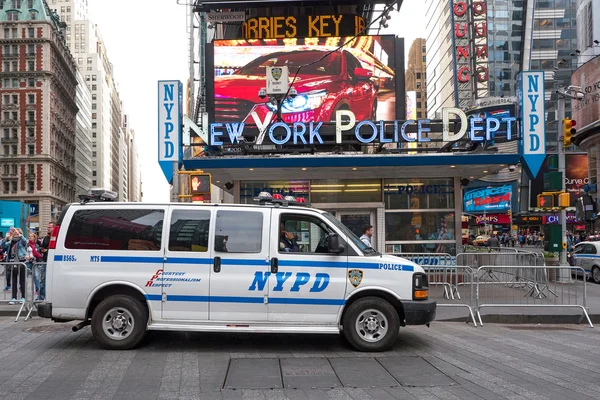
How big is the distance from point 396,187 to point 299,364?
451 inches

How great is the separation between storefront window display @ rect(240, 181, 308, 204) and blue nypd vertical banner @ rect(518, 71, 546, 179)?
6.78 metres

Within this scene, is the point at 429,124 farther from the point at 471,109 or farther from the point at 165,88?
the point at 471,109

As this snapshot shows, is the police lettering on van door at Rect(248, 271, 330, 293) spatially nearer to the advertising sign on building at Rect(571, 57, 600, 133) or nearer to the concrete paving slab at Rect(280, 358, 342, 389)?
the concrete paving slab at Rect(280, 358, 342, 389)

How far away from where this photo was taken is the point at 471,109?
202 feet

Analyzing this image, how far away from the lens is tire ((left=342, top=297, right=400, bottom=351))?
27.8 feet

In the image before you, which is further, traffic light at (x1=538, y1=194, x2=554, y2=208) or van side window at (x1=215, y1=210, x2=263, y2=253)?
traffic light at (x1=538, y1=194, x2=554, y2=208)

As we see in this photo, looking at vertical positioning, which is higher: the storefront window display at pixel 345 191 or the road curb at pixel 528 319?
the storefront window display at pixel 345 191

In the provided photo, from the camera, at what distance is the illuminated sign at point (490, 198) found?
60897 millimetres

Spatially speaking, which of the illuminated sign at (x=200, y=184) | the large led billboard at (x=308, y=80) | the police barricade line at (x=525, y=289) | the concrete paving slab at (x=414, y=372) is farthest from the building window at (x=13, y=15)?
the concrete paving slab at (x=414, y=372)

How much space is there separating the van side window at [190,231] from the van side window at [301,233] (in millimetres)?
1135

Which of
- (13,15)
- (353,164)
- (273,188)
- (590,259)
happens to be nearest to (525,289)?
(353,164)

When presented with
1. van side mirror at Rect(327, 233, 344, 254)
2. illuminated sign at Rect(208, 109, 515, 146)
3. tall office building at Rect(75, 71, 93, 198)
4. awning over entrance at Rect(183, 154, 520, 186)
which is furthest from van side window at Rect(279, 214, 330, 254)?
tall office building at Rect(75, 71, 93, 198)

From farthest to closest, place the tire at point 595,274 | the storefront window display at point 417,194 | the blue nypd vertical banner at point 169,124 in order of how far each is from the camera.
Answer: the tire at point 595,274 → the storefront window display at point 417,194 → the blue nypd vertical banner at point 169,124

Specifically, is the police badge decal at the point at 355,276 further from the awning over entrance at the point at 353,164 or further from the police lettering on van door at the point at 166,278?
the awning over entrance at the point at 353,164
